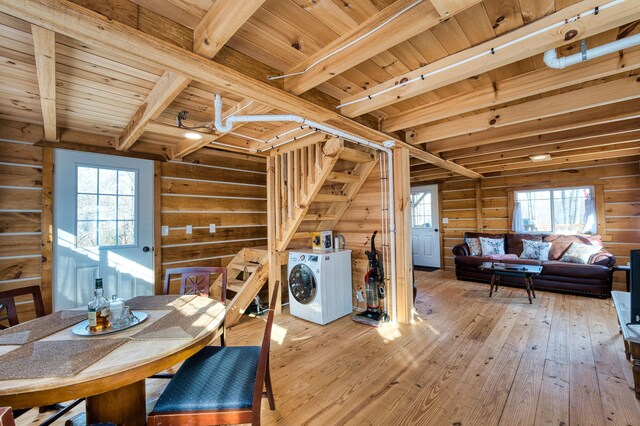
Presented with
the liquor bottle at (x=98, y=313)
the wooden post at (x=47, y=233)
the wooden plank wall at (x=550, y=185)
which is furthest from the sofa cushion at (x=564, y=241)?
the wooden post at (x=47, y=233)

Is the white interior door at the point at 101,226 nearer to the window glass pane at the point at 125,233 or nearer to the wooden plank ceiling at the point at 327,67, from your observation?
the window glass pane at the point at 125,233

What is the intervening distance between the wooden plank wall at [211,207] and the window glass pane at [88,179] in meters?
0.70

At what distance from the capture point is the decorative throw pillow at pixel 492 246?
5.68 meters

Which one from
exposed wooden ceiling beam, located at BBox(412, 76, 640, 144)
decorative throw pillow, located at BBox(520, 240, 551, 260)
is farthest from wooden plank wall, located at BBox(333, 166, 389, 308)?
Answer: decorative throw pillow, located at BBox(520, 240, 551, 260)

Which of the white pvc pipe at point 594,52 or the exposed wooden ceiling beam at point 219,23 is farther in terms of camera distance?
the white pvc pipe at point 594,52

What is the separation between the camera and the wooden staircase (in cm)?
322

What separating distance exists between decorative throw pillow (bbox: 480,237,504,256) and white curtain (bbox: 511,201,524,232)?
0.52 metres

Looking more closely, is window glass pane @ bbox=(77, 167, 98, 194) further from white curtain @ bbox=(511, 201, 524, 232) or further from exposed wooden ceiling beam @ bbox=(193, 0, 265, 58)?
white curtain @ bbox=(511, 201, 524, 232)

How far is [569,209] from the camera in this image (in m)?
5.49

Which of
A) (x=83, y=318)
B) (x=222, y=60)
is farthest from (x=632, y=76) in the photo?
(x=83, y=318)

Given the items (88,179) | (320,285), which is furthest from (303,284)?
(88,179)

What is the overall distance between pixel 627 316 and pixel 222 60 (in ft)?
10.7

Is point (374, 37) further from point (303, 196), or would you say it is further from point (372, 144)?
point (303, 196)

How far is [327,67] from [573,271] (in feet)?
17.1
